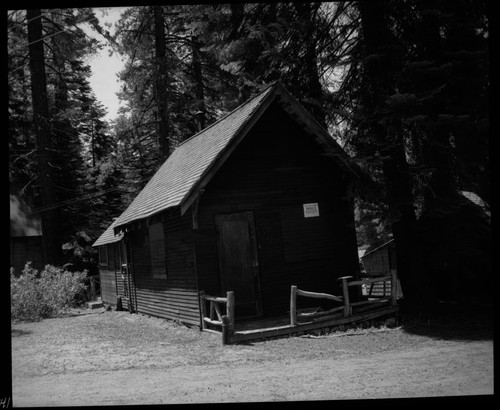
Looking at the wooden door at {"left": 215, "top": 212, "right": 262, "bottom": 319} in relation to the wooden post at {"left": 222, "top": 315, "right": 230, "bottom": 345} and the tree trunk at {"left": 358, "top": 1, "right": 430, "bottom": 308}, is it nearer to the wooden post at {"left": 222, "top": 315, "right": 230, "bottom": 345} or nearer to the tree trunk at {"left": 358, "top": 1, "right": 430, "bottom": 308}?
the wooden post at {"left": 222, "top": 315, "right": 230, "bottom": 345}

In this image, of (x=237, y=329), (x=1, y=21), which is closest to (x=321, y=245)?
(x=237, y=329)

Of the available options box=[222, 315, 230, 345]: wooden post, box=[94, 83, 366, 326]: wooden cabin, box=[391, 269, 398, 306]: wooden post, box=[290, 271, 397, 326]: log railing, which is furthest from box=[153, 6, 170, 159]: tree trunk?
box=[222, 315, 230, 345]: wooden post

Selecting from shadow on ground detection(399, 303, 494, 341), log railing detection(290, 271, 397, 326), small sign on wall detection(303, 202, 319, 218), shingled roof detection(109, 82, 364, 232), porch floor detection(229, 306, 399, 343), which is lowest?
shadow on ground detection(399, 303, 494, 341)

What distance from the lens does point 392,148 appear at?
39.2 feet

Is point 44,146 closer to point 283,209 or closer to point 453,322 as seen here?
point 283,209

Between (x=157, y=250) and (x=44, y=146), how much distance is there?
11223 millimetres

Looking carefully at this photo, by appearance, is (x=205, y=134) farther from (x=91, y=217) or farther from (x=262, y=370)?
(x=91, y=217)

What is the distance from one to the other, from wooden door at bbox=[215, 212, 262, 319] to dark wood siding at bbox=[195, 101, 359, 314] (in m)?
0.18

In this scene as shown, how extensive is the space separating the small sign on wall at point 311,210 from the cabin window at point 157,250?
4.59m

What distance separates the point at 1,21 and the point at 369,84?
9202 millimetres

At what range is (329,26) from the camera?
14281 mm

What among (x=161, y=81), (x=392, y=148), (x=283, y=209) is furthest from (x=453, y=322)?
(x=161, y=81)

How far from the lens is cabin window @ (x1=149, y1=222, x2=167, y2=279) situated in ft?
46.9

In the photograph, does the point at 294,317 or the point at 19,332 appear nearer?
the point at 294,317
